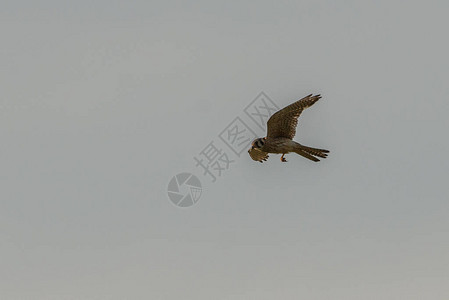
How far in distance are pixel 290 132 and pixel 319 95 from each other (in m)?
2.04

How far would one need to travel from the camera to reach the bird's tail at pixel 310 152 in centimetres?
4406

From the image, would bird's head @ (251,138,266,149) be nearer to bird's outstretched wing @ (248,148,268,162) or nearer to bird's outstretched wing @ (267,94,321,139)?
bird's outstretched wing @ (267,94,321,139)

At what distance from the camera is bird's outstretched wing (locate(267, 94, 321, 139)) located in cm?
4338

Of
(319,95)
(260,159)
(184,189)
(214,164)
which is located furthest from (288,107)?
(184,189)

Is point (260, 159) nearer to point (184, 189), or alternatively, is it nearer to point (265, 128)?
point (265, 128)

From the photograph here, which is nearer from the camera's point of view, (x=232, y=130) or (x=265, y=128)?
(x=265, y=128)

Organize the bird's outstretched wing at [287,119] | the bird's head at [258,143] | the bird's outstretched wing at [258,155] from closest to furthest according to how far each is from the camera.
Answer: the bird's outstretched wing at [287,119], the bird's head at [258,143], the bird's outstretched wing at [258,155]

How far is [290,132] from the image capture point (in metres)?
44.3

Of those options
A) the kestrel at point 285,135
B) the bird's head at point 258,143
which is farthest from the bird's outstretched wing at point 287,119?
the bird's head at point 258,143

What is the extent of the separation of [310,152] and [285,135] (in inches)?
48.9

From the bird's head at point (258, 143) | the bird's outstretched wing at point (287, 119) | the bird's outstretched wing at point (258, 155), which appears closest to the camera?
the bird's outstretched wing at point (287, 119)

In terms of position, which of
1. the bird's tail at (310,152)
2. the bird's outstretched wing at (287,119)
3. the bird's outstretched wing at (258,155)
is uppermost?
the bird's outstretched wing at (258,155)

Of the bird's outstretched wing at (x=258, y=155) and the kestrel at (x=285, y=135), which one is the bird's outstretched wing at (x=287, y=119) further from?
the bird's outstretched wing at (x=258, y=155)

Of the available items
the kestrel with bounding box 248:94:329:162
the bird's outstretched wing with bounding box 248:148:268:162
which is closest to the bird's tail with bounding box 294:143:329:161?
the kestrel with bounding box 248:94:329:162
